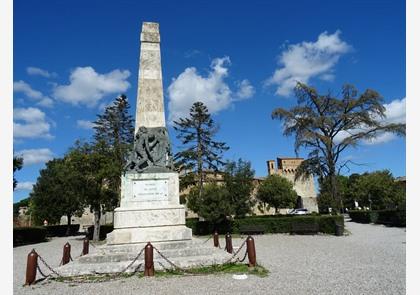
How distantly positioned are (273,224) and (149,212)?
16.3 meters

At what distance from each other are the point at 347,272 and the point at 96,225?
770 inches

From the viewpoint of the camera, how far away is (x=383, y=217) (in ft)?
97.1

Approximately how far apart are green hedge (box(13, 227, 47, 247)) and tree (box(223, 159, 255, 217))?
1638cm

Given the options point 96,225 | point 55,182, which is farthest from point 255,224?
point 55,182

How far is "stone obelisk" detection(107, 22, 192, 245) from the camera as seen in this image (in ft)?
30.4

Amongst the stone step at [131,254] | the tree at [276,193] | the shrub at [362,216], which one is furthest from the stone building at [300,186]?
the stone step at [131,254]

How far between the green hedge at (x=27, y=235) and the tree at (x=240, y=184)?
16.4 m

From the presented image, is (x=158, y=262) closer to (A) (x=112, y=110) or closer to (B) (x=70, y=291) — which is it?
(B) (x=70, y=291)

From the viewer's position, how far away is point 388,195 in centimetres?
4066

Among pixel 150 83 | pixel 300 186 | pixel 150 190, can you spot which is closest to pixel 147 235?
pixel 150 190

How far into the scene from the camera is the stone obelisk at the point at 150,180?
9.27m

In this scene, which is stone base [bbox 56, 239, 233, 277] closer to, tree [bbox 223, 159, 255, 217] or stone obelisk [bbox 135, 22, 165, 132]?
stone obelisk [bbox 135, 22, 165, 132]

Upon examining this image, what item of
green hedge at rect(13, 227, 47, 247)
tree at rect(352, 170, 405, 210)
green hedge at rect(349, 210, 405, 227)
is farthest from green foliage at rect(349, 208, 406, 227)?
green hedge at rect(13, 227, 47, 247)

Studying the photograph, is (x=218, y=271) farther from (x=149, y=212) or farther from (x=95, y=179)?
(x=95, y=179)
